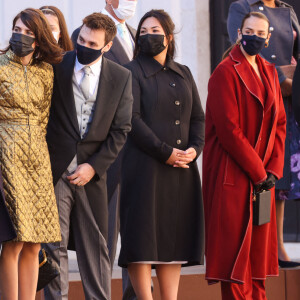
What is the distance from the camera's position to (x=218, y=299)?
6523 millimetres

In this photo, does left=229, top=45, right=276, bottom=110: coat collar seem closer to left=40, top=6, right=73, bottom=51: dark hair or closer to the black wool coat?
the black wool coat

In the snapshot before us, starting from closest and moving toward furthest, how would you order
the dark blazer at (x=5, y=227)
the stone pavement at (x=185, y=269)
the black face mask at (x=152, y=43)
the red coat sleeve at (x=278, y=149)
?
1. the dark blazer at (x=5, y=227)
2. the black face mask at (x=152, y=43)
3. the red coat sleeve at (x=278, y=149)
4. the stone pavement at (x=185, y=269)

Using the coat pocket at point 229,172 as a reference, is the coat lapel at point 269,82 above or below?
above

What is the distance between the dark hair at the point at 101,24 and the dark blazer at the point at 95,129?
0.51ft

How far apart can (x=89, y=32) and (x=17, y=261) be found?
1.26 metres

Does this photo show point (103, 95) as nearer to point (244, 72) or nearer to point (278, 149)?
point (244, 72)

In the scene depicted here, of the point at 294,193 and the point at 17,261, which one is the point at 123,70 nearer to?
the point at 17,261

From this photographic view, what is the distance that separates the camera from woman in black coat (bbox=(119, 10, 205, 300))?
5492 millimetres

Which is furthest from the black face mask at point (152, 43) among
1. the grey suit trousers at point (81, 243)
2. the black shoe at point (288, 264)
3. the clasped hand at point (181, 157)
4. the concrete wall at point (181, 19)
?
the concrete wall at point (181, 19)

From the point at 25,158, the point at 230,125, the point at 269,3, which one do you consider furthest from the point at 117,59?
the point at 25,158

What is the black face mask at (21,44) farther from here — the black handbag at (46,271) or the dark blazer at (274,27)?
the dark blazer at (274,27)

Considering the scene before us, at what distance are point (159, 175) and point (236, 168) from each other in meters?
0.48

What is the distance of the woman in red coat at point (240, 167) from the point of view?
5.67m

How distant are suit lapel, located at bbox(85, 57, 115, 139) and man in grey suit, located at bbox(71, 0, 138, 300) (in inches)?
22.0
